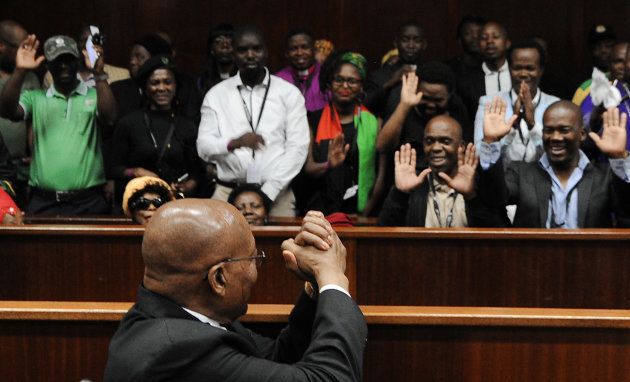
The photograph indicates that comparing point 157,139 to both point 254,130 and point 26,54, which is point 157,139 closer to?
point 254,130

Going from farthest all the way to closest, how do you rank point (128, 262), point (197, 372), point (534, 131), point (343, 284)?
point (534, 131)
point (128, 262)
point (343, 284)
point (197, 372)

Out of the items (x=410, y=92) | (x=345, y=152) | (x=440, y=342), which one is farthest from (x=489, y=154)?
(x=440, y=342)

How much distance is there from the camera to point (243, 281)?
1889 millimetres

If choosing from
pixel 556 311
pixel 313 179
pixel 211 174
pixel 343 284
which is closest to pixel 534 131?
pixel 313 179

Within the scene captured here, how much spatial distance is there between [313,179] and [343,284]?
9.81ft

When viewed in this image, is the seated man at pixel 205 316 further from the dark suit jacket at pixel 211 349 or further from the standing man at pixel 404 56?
the standing man at pixel 404 56

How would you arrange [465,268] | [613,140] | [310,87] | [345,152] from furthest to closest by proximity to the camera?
[310,87]
[345,152]
[613,140]
[465,268]

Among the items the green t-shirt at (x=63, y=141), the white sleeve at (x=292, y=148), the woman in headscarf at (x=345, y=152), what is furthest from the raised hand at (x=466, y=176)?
the green t-shirt at (x=63, y=141)

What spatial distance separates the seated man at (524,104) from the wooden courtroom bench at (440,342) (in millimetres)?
2268

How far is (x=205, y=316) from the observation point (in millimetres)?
1889

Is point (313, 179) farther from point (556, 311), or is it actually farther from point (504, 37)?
point (556, 311)

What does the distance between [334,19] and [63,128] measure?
2.76 meters

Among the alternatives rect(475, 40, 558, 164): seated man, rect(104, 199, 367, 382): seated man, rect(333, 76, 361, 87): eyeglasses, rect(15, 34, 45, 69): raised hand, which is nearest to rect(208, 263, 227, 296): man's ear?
rect(104, 199, 367, 382): seated man

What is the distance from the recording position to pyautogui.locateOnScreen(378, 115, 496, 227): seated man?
4074 millimetres
